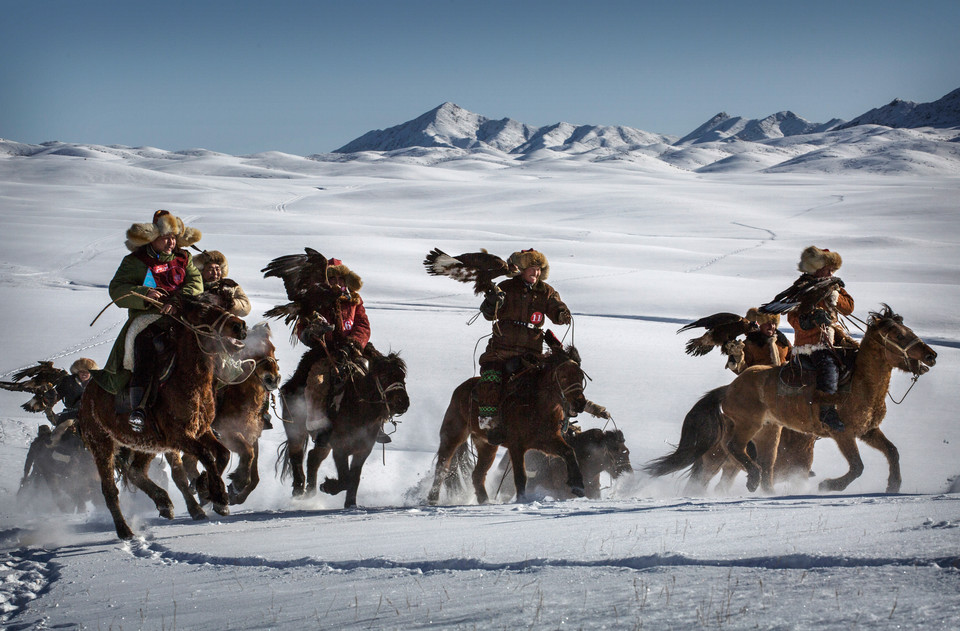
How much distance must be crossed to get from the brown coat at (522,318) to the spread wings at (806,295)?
1.99m

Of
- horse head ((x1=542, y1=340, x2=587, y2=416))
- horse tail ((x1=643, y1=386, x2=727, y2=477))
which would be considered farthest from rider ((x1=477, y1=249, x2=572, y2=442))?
horse tail ((x1=643, y1=386, x2=727, y2=477))

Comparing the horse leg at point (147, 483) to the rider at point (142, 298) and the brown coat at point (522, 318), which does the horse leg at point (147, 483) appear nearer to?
the rider at point (142, 298)

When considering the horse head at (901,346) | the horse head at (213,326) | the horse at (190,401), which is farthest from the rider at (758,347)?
the horse at (190,401)

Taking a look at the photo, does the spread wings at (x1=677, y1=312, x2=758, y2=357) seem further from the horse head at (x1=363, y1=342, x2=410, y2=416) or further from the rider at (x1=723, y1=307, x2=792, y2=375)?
the horse head at (x1=363, y1=342, x2=410, y2=416)

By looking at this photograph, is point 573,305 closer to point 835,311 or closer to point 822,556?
point 835,311

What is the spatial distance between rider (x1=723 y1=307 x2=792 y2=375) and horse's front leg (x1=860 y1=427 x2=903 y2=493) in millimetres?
1667

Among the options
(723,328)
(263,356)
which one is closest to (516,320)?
(723,328)

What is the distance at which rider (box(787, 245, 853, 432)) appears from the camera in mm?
7430

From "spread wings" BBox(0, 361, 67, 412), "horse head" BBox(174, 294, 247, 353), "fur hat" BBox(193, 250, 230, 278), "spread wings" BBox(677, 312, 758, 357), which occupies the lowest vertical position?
"spread wings" BBox(0, 361, 67, 412)

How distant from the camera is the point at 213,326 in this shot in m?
6.23

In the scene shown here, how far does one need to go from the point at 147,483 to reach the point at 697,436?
5.40 metres

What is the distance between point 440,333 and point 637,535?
1295 cm

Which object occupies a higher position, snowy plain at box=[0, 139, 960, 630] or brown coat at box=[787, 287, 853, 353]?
brown coat at box=[787, 287, 853, 353]

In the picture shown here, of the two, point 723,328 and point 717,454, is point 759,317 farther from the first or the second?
point 717,454
